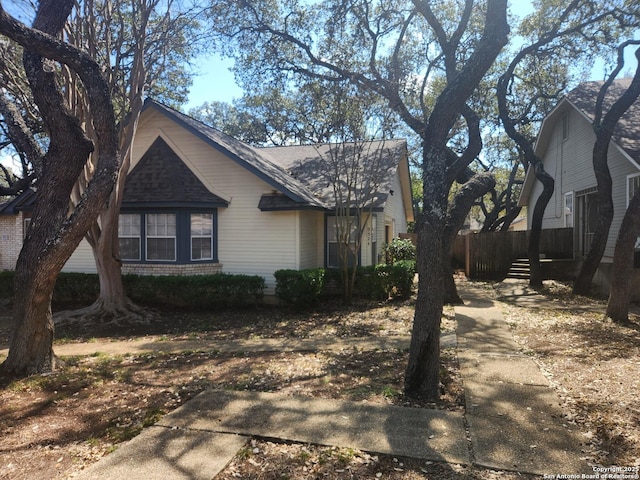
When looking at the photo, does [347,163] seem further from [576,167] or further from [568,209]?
[568,209]

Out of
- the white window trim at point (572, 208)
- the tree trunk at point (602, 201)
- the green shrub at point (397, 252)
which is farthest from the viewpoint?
the white window trim at point (572, 208)

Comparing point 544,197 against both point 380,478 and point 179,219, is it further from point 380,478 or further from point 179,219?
point 380,478

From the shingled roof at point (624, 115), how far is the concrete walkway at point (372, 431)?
9814 millimetres

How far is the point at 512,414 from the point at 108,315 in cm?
1002

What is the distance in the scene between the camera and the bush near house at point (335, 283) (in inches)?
446

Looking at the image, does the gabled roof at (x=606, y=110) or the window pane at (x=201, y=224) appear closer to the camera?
the gabled roof at (x=606, y=110)

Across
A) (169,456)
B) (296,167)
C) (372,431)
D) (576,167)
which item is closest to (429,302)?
(372,431)

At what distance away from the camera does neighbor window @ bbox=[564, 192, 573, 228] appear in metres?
17.2

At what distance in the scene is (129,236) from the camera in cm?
1302

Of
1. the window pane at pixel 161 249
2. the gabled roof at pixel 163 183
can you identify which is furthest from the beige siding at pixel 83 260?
the gabled roof at pixel 163 183

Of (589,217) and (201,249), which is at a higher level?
(589,217)

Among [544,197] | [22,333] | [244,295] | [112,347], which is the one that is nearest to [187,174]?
[244,295]

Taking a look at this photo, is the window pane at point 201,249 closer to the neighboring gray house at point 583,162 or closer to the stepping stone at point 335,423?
the stepping stone at point 335,423

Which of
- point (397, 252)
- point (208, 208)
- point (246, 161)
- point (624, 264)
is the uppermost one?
point (246, 161)
